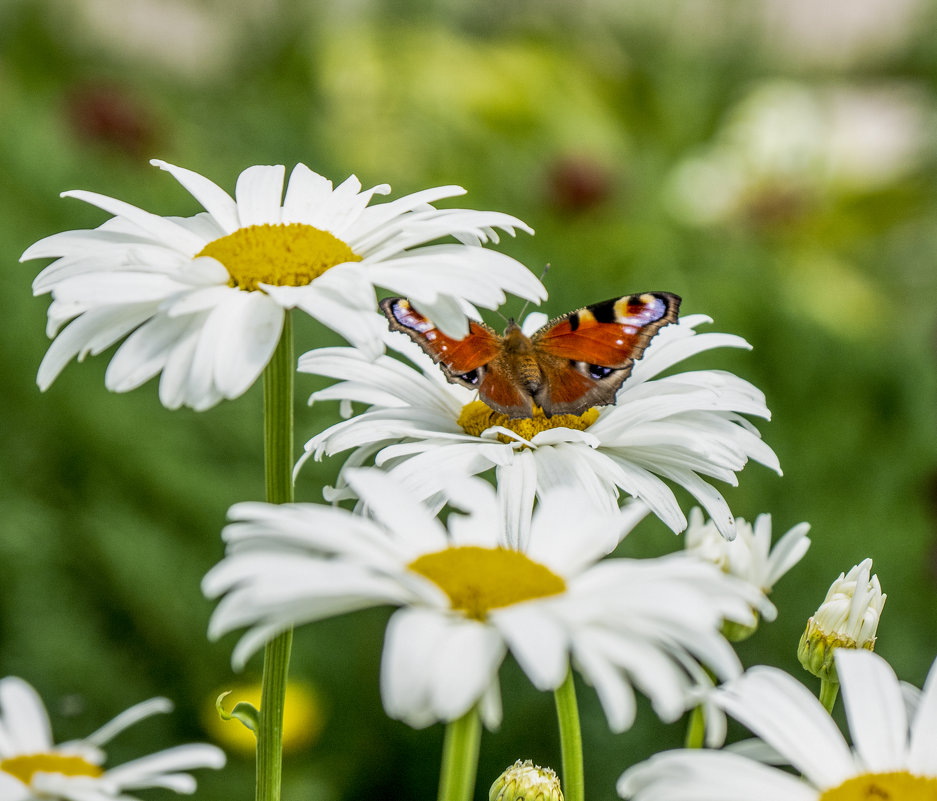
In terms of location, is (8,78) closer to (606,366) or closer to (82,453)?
(82,453)

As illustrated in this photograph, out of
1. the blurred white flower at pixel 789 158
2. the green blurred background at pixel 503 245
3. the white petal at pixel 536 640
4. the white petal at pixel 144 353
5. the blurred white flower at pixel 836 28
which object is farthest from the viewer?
the blurred white flower at pixel 836 28

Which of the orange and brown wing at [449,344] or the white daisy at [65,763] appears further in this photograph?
the orange and brown wing at [449,344]

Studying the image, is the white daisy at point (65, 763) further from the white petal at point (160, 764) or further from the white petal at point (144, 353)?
the white petal at point (144, 353)

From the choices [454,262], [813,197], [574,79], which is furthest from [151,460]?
[574,79]

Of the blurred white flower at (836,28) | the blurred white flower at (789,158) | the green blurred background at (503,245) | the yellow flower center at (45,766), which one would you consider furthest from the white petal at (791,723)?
the blurred white flower at (836,28)

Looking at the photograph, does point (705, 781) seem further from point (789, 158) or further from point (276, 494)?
point (789, 158)

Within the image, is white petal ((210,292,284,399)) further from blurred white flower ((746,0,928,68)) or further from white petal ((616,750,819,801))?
blurred white flower ((746,0,928,68))

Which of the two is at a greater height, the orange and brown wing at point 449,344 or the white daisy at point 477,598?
the orange and brown wing at point 449,344

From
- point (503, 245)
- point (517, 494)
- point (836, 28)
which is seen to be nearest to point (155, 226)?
point (517, 494)
